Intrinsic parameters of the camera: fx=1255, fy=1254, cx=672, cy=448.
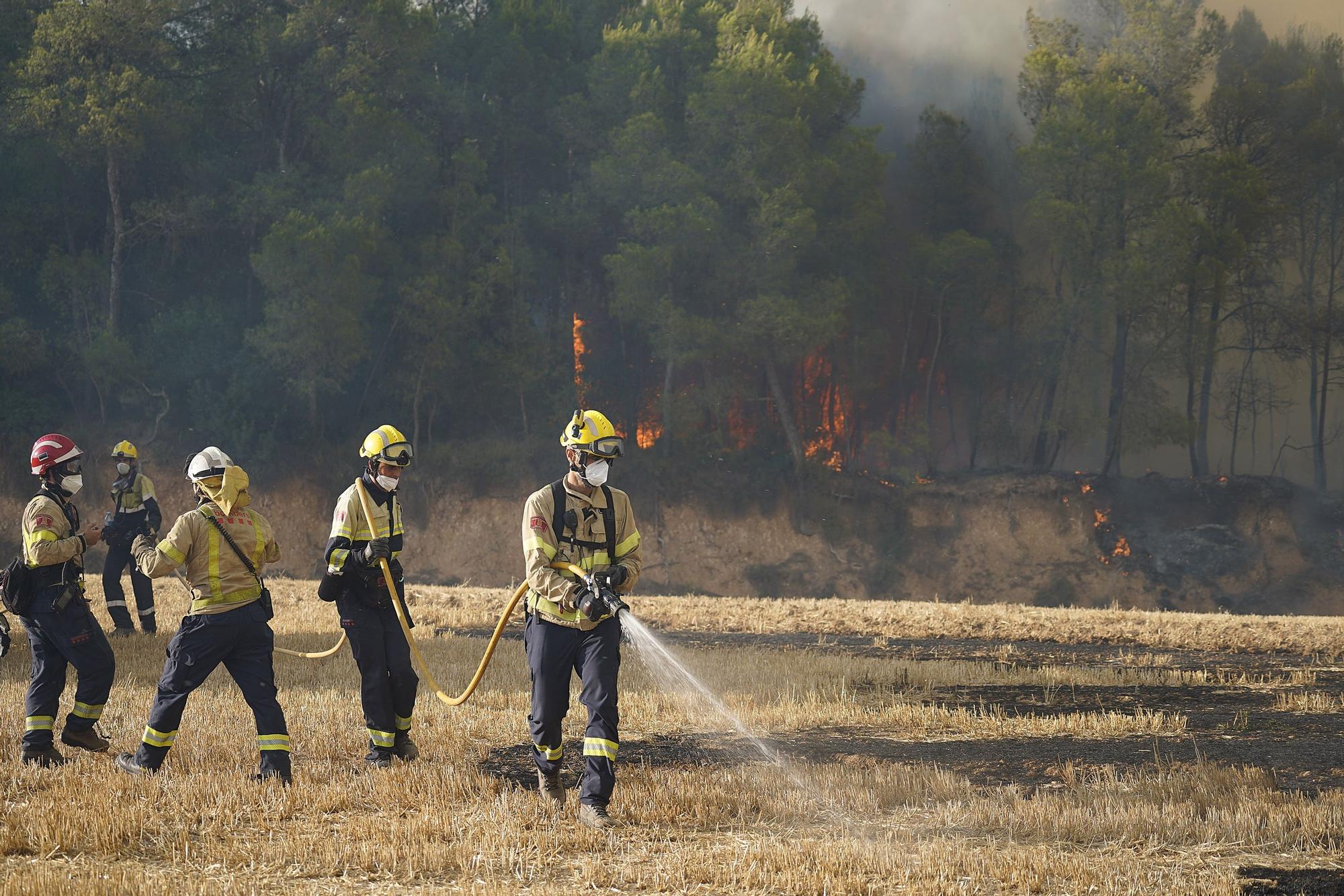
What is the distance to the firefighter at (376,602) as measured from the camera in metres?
8.23

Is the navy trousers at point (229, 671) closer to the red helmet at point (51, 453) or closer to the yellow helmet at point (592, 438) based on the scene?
the red helmet at point (51, 453)

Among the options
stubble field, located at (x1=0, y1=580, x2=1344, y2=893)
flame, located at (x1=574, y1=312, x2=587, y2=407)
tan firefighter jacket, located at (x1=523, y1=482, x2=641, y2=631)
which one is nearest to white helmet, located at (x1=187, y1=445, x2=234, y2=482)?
stubble field, located at (x1=0, y1=580, x2=1344, y2=893)

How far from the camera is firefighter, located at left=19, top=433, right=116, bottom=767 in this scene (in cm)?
834

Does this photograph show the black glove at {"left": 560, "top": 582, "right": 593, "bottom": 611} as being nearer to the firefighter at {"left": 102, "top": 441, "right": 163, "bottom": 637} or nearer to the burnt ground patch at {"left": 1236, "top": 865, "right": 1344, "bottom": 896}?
the burnt ground patch at {"left": 1236, "top": 865, "right": 1344, "bottom": 896}

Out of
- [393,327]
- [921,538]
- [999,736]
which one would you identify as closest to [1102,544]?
[921,538]

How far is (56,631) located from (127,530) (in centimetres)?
601

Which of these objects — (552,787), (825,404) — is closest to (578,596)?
(552,787)

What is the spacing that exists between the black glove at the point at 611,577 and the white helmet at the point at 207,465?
252 centimetres

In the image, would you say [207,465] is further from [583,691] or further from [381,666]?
[583,691]

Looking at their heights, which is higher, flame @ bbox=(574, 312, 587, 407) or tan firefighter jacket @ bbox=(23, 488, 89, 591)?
flame @ bbox=(574, 312, 587, 407)

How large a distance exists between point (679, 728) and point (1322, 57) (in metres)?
38.3

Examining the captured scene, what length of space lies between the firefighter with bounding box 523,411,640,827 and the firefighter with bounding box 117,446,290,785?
5.65ft

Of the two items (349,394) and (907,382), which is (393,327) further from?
(907,382)

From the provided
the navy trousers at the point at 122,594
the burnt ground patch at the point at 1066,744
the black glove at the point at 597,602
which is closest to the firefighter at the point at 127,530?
the navy trousers at the point at 122,594
